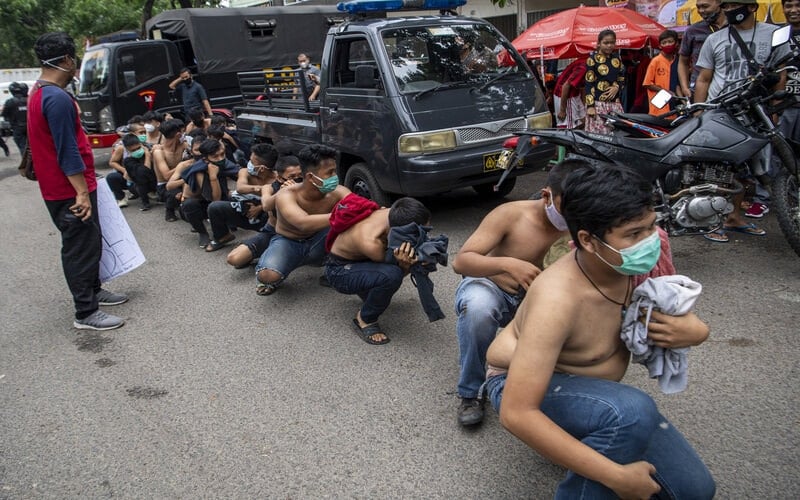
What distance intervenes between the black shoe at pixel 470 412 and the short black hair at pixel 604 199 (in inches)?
49.8

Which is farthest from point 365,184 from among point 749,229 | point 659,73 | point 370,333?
point 659,73

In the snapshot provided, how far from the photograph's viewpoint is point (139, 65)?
1135 centimetres

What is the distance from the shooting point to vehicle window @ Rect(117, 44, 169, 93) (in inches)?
439

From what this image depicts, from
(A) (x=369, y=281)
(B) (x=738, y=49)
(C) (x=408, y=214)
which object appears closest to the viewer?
(C) (x=408, y=214)

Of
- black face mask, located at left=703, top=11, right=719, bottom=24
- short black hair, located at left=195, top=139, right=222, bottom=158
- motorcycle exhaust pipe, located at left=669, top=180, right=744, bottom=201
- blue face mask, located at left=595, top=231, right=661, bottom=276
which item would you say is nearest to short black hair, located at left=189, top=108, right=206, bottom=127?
short black hair, located at left=195, top=139, right=222, bottom=158

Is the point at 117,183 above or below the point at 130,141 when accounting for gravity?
below

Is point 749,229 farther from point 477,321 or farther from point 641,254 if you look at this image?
point 641,254

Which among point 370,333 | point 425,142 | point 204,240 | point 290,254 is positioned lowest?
point 204,240

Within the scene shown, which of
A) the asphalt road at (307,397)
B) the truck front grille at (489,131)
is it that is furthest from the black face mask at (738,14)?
the truck front grille at (489,131)

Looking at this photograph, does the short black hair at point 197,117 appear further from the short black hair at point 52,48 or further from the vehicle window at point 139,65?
the short black hair at point 52,48

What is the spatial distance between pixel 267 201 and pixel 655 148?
3.04 m

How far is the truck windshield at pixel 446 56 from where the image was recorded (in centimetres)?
593

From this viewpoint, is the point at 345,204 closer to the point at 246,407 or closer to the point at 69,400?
the point at 246,407

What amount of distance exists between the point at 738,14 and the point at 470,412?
13.6ft
